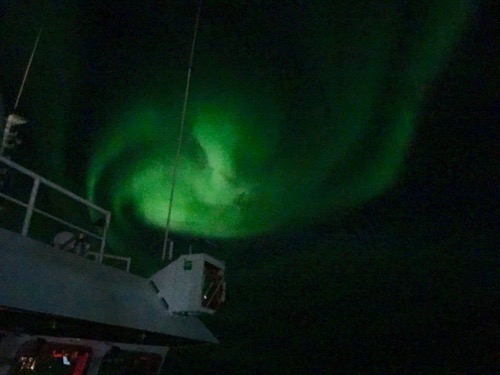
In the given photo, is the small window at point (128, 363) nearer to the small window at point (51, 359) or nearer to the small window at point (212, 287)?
the small window at point (51, 359)

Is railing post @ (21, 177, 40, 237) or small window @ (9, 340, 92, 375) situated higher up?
railing post @ (21, 177, 40, 237)

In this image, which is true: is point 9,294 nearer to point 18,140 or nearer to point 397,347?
point 18,140

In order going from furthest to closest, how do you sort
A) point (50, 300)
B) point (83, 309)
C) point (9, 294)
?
point (83, 309)
point (50, 300)
point (9, 294)

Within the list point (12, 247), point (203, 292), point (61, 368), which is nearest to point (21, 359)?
point (61, 368)

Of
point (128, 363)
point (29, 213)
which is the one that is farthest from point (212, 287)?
point (29, 213)

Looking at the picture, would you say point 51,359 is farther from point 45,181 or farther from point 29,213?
point 45,181

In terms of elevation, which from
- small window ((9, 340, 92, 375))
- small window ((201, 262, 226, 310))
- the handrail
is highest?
the handrail

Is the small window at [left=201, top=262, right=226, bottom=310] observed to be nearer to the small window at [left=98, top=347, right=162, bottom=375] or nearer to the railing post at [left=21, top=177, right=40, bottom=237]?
the small window at [left=98, top=347, right=162, bottom=375]

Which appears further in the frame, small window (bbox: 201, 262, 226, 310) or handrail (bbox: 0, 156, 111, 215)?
small window (bbox: 201, 262, 226, 310)

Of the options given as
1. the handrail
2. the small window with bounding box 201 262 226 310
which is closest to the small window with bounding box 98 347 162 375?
the small window with bounding box 201 262 226 310

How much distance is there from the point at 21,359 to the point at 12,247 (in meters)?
2.06

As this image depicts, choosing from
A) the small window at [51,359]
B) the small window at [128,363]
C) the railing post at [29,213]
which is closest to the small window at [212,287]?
the small window at [128,363]

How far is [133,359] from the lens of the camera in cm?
890

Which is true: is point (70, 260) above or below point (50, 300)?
above
